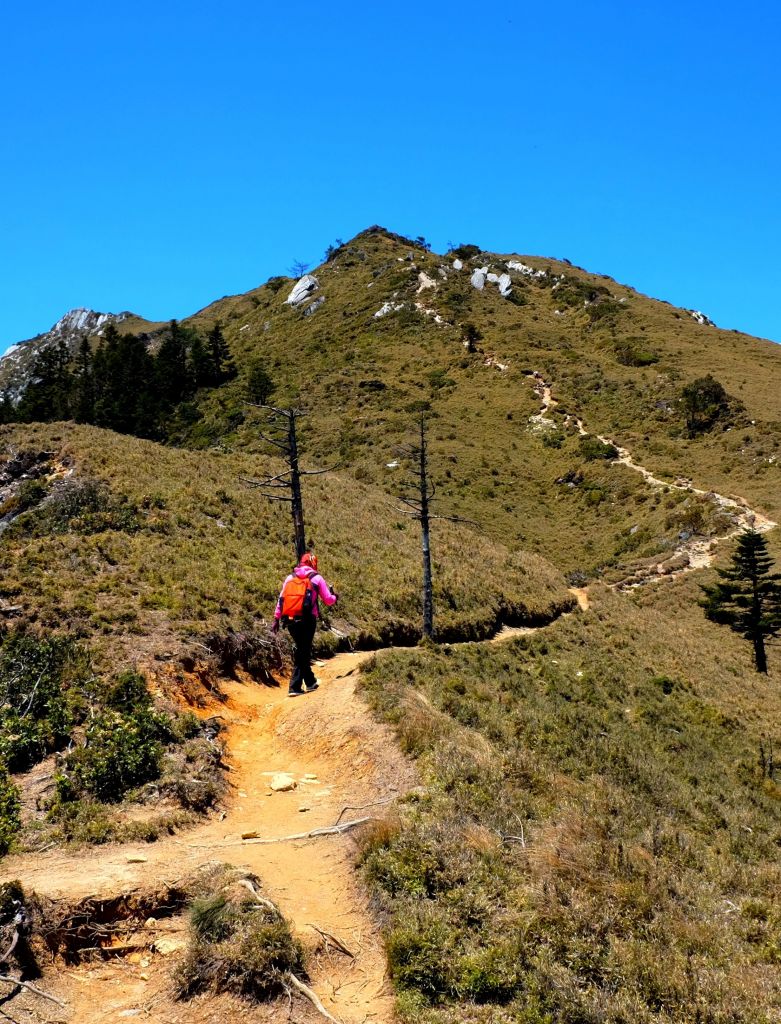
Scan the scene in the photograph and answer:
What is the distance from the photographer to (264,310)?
120 metres

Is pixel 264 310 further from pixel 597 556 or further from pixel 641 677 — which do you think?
pixel 641 677

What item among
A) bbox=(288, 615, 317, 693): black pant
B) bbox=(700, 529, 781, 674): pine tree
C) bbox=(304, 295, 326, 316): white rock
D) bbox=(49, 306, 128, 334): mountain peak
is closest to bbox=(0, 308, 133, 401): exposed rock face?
bbox=(49, 306, 128, 334): mountain peak

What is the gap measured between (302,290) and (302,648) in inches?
4365

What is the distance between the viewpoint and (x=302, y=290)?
116500mm

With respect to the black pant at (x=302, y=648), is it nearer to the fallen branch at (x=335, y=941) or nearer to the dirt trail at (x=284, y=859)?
the dirt trail at (x=284, y=859)

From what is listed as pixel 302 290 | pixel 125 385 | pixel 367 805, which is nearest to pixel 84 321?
pixel 302 290

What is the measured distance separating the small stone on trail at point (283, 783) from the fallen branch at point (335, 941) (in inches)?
154

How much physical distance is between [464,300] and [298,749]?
97.0 m

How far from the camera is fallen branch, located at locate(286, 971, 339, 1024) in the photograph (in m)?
5.81

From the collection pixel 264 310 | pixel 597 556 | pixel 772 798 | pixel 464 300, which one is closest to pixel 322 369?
pixel 464 300

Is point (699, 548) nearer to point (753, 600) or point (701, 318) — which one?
point (753, 600)

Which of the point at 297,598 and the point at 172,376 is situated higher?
the point at 172,376

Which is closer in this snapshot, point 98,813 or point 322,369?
point 98,813

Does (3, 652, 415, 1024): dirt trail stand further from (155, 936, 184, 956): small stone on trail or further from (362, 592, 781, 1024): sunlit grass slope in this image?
(362, 592, 781, 1024): sunlit grass slope
